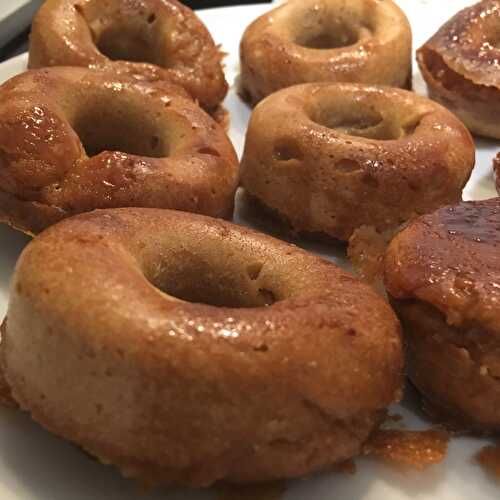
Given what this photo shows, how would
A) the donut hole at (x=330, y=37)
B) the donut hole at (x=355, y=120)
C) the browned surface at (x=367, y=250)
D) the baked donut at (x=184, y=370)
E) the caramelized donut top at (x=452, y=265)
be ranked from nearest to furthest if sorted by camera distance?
the baked donut at (x=184, y=370) → the caramelized donut top at (x=452, y=265) → the browned surface at (x=367, y=250) → the donut hole at (x=355, y=120) → the donut hole at (x=330, y=37)

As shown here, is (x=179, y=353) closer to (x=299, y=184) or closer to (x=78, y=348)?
(x=78, y=348)

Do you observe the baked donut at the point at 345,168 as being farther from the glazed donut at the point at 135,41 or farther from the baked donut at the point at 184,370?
the baked donut at the point at 184,370

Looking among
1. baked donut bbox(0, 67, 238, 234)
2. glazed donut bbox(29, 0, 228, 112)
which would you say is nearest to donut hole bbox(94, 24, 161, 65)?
glazed donut bbox(29, 0, 228, 112)

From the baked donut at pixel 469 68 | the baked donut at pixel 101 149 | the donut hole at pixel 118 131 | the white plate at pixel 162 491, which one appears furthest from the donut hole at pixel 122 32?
the white plate at pixel 162 491

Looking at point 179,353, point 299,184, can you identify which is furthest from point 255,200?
point 179,353

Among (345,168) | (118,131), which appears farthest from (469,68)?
(118,131)

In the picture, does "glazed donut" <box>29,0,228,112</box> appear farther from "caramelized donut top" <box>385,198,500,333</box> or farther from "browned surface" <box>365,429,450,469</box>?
"browned surface" <box>365,429,450,469</box>
